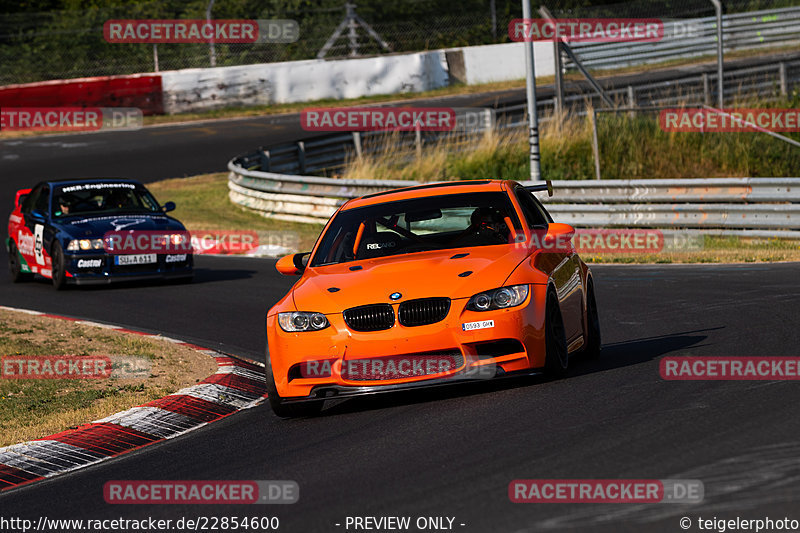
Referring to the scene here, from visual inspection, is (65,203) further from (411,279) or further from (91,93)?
(91,93)

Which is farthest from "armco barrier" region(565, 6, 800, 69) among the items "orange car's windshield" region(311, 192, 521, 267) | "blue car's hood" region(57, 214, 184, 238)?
"orange car's windshield" region(311, 192, 521, 267)

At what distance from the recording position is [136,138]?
116ft

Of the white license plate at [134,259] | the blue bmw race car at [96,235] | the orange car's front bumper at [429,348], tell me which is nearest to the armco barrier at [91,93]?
the blue bmw race car at [96,235]

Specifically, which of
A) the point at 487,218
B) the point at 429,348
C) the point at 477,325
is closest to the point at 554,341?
the point at 477,325

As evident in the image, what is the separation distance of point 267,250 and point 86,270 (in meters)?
4.86

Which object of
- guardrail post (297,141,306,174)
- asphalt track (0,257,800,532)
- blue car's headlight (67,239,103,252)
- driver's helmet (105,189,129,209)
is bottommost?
guardrail post (297,141,306,174)

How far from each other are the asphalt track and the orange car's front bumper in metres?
0.21

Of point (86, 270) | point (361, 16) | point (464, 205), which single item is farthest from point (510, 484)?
point (361, 16)

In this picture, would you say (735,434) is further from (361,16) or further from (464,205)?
(361,16)

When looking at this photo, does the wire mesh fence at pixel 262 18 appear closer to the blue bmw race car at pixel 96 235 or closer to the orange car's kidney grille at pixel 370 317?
the blue bmw race car at pixel 96 235

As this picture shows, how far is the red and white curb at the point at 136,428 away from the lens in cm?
757

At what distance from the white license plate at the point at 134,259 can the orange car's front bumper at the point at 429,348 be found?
30.2ft

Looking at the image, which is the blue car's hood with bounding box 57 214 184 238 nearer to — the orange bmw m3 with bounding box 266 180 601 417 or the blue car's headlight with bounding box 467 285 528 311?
the orange bmw m3 with bounding box 266 180 601 417

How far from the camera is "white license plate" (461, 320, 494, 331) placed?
777 centimetres
